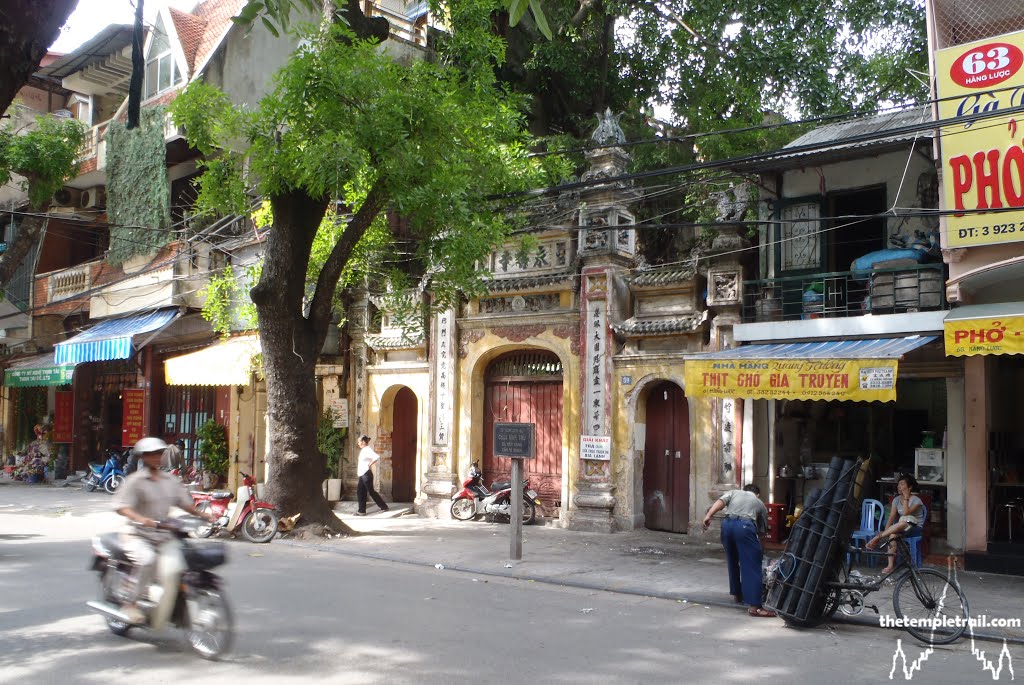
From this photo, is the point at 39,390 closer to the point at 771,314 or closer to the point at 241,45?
the point at 241,45

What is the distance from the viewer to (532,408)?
17500 mm

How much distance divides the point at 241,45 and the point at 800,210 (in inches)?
561

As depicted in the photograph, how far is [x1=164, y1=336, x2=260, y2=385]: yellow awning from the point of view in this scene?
19.0m

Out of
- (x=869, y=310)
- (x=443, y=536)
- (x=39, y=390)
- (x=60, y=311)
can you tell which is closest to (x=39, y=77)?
(x=60, y=311)

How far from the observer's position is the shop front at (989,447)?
35.6 ft

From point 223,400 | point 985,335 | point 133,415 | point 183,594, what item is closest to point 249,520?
point 183,594

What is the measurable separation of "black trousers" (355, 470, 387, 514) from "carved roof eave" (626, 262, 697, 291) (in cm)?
631

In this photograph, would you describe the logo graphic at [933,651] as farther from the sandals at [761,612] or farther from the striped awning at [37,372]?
the striped awning at [37,372]

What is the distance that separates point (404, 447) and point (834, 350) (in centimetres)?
1044

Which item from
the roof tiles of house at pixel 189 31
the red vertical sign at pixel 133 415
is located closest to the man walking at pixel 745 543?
the roof tiles of house at pixel 189 31

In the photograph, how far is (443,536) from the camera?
15.0 m

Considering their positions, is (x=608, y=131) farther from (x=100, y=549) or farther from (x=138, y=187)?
(x=138, y=187)

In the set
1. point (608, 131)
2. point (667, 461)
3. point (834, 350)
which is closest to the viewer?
point (834, 350)

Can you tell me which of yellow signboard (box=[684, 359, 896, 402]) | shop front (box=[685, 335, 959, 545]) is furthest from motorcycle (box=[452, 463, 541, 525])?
yellow signboard (box=[684, 359, 896, 402])
